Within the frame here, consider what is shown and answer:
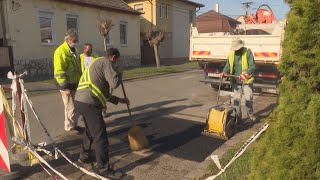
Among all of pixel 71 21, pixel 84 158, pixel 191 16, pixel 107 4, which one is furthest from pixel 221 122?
pixel 191 16

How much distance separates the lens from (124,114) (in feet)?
26.1

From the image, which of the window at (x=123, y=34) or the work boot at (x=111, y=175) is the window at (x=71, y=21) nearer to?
the window at (x=123, y=34)

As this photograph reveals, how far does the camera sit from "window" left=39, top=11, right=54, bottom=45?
1739 cm

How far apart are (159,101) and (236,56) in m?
3.71

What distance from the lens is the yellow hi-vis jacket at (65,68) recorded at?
570cm

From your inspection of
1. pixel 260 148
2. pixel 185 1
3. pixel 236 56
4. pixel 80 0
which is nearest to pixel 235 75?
pixel 236 56

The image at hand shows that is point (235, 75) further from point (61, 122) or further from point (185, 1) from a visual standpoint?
point (185, 1)

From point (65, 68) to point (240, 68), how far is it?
363 centimetres

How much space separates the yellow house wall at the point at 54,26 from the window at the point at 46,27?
0.20 meters

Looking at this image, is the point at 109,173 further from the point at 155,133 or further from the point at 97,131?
the point at 155,133

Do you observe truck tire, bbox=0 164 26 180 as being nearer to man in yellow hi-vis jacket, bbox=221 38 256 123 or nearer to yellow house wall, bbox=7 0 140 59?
man in yellow hi-vis jacket, bbox=221 38 256 123

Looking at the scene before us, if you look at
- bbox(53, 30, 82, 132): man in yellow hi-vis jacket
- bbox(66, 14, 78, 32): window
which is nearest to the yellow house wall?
bbox(66, 14, 78, 32): window

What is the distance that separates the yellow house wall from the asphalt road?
6.55m

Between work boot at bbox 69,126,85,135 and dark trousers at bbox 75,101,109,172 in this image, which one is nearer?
dark trousers at bbox 75,101,109,172
